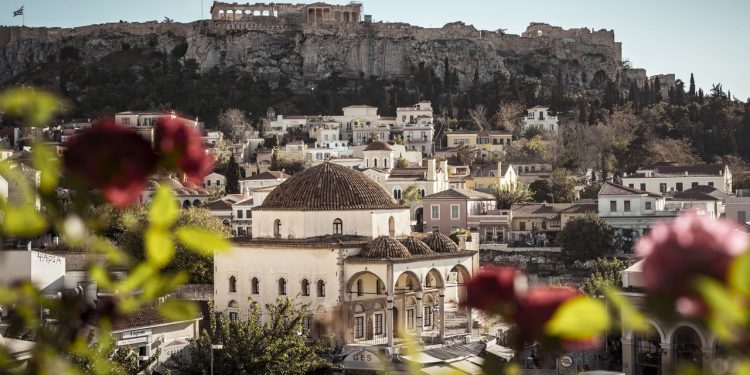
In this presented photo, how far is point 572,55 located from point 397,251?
3834 inches

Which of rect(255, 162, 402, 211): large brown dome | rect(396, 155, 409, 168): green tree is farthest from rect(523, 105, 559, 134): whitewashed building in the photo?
rect(255, 162, 402, 211): large brown dome

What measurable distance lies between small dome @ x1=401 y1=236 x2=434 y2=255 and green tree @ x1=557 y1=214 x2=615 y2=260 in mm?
24517

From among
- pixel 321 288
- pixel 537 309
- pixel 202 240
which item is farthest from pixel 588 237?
pixel 537 309

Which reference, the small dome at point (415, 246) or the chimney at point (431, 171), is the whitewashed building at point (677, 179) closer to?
the chimney at point (431, 171)

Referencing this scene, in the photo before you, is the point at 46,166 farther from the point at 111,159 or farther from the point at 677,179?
the point at 677,179

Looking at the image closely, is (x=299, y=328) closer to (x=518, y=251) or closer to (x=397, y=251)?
(x=397, y=251)

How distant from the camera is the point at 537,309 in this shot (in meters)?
3.03

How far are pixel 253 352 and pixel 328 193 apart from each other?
11.0m

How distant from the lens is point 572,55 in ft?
448

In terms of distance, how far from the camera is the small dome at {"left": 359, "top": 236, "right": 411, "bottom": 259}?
4247 centimetres

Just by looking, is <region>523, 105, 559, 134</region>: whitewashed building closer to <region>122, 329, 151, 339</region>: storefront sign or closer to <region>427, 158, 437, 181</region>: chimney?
<region>427, 158, 437, 181</region>: chimney

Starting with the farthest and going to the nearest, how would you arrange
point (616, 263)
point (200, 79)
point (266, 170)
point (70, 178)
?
point (200, 79)
point (266, 170)
point (616, 263)
point (70, 178)

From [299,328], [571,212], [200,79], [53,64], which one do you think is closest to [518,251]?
[571,212]

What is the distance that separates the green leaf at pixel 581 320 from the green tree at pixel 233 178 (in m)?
84.8
